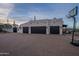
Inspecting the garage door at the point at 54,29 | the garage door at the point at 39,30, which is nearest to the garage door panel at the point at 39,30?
the garage door at the point at 39,30

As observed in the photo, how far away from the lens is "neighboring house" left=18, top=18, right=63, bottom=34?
171 inches

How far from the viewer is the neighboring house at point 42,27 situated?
14.2 ft

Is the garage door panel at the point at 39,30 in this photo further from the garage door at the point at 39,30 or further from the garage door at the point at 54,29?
the garage door at the point at 54,29

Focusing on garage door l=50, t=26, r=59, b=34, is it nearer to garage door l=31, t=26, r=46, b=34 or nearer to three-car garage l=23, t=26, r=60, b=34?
three-car garage l=23, t=26, r=60, b=34

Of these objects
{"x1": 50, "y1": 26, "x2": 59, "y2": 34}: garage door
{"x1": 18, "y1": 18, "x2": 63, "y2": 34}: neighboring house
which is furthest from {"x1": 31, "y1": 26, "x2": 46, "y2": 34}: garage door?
{"x1": 50, "y1": 26, "x2": 59, "y2": 34}: garage door

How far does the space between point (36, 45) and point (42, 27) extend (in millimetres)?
359

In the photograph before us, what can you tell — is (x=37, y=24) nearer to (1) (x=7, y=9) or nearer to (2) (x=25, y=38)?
(2) (x=25, y=38)

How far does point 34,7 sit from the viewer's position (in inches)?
168

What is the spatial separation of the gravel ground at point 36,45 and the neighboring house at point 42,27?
9 cm

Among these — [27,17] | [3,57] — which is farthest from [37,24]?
[3,57]

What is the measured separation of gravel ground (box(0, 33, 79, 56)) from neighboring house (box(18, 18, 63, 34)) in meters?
0.09

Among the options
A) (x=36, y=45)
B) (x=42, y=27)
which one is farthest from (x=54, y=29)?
(x=36, y=45)

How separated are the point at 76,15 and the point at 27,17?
889 mm

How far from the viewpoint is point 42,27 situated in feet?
14.4
